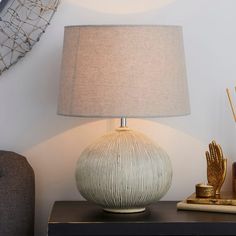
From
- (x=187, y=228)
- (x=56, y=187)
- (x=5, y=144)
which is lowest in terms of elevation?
(x=187, y=228)

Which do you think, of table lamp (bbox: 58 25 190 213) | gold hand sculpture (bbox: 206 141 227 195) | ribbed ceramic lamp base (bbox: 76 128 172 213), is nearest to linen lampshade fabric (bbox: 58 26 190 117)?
table lamp (bbox: 58 25 190 213)

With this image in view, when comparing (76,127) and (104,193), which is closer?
(104,193)

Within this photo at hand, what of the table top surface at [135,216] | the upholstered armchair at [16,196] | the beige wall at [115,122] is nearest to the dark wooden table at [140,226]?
the table top surface at [135,216]

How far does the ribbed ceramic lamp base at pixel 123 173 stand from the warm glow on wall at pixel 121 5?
1.53ft

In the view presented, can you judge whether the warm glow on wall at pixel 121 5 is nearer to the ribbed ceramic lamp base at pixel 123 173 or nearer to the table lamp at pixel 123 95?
the table lamp at pixel 123 95

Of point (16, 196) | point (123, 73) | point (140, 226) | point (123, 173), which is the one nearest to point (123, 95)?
point (123, 73)

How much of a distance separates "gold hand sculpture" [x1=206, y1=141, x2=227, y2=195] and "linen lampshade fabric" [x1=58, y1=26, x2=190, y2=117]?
0.24 metres

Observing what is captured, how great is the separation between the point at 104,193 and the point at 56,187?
14.9 inches

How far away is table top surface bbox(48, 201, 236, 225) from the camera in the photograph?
64.4 inches

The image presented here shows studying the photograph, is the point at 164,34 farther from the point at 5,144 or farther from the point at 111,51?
the point at 5,144

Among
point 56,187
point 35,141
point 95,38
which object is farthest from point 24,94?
point 95,38

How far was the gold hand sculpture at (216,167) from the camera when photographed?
181 centimetres

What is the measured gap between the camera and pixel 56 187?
6.63 feet

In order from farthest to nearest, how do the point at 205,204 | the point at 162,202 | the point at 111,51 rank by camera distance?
1. the point at 162,202
2. the point at 205,204
3. the point at 111,51
